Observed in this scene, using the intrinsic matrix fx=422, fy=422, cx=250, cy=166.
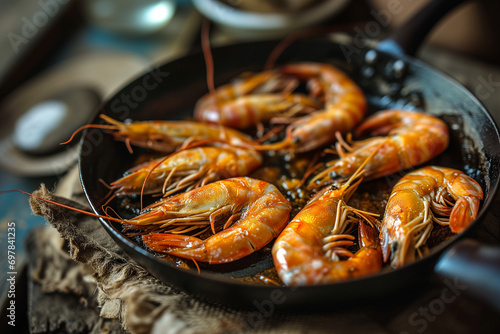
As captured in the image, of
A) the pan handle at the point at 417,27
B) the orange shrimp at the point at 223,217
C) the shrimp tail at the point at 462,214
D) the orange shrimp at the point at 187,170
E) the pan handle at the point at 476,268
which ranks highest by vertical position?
the pan handle at the point at 417,27

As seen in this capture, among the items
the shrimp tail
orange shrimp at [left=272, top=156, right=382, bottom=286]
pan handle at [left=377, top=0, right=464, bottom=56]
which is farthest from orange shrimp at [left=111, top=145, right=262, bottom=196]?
pan handle at [left=377, top=0, right=464, bottom=56]

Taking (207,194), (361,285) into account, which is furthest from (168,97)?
(361,285)

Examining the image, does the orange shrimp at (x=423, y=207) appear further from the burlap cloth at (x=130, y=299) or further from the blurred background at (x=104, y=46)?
the blurred background at (x=104, y=46)

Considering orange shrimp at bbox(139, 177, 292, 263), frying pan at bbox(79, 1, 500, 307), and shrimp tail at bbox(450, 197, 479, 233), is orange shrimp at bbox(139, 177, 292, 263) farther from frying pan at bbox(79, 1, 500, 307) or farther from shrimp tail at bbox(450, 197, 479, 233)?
shrimp tail at bbox(450, 197, 479, 233)

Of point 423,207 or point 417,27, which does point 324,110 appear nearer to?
point 417,27

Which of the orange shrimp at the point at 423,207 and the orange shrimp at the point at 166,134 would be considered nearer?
Result: the orange shrimp at the point at 423,207

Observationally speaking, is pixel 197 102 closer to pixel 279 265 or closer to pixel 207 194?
pixel 207 194

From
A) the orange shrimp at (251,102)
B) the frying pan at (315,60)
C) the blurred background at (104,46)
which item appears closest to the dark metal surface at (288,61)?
the frying pan at (315,60)
